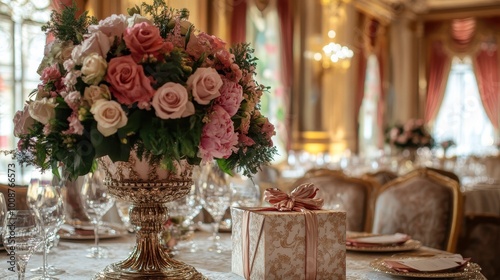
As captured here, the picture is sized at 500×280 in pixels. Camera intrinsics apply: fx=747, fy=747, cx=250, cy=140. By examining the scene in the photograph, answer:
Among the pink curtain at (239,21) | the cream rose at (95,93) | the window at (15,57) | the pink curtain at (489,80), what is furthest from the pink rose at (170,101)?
the pink curtain at (489,80)

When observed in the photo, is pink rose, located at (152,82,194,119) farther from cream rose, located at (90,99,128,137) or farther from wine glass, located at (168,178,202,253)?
wine glass, located at (168,178,202,253)

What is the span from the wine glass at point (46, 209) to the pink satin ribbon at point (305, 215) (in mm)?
538

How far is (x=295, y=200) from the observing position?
1952mm

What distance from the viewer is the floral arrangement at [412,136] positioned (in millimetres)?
8047

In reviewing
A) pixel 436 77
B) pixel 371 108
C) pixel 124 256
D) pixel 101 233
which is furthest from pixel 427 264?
pixel 436 77

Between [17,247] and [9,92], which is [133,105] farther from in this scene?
[9,92]

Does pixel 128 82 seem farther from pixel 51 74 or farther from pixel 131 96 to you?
pixel 51 74

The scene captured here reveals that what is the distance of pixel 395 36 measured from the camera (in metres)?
14.0

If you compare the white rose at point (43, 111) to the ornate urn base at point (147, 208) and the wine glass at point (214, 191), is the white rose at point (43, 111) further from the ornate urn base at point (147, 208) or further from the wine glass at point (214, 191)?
the wine glass at point (214, 191)

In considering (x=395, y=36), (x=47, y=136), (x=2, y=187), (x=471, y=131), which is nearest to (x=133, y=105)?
(x=47, y=136)

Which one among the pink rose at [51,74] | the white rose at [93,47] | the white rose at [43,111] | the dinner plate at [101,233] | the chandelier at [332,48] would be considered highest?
the chandelier at [332,48]

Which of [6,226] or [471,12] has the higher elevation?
[471,12]

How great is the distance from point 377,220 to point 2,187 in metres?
1.65

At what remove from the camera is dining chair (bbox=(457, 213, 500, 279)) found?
180 inches
